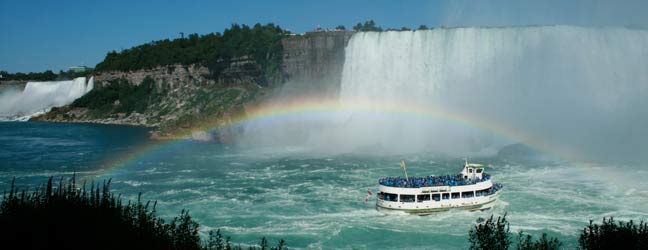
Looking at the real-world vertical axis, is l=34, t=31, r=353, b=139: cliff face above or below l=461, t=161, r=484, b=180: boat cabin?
above

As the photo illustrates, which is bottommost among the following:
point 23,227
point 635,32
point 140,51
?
point 23,227

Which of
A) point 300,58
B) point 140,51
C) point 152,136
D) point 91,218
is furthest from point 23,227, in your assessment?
point 140,51

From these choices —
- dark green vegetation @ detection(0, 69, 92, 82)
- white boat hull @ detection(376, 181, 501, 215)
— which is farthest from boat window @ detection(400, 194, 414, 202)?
dark green vegetation @ detection(0, 69, 92, 82)

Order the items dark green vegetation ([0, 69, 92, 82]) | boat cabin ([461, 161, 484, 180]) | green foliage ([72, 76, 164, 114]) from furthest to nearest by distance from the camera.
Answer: dark green vegetation ([0, 69, 92, 82])
green foliage ([72, 76, 164, 114])
boat cabin ([461, 161, 484, 180])

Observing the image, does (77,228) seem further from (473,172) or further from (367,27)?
(367,27)

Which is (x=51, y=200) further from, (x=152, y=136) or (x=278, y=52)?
(x=278, y=52)

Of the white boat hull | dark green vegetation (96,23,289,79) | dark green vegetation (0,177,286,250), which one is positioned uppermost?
dark green vegetation (96,23,289,79)

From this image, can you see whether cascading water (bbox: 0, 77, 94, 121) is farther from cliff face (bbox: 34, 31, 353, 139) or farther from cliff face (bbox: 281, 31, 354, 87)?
cliff face (bbox: 281, 31, 354, 87)

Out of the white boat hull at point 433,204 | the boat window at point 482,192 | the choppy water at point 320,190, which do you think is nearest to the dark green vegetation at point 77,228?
the choppy water at point 320,190
